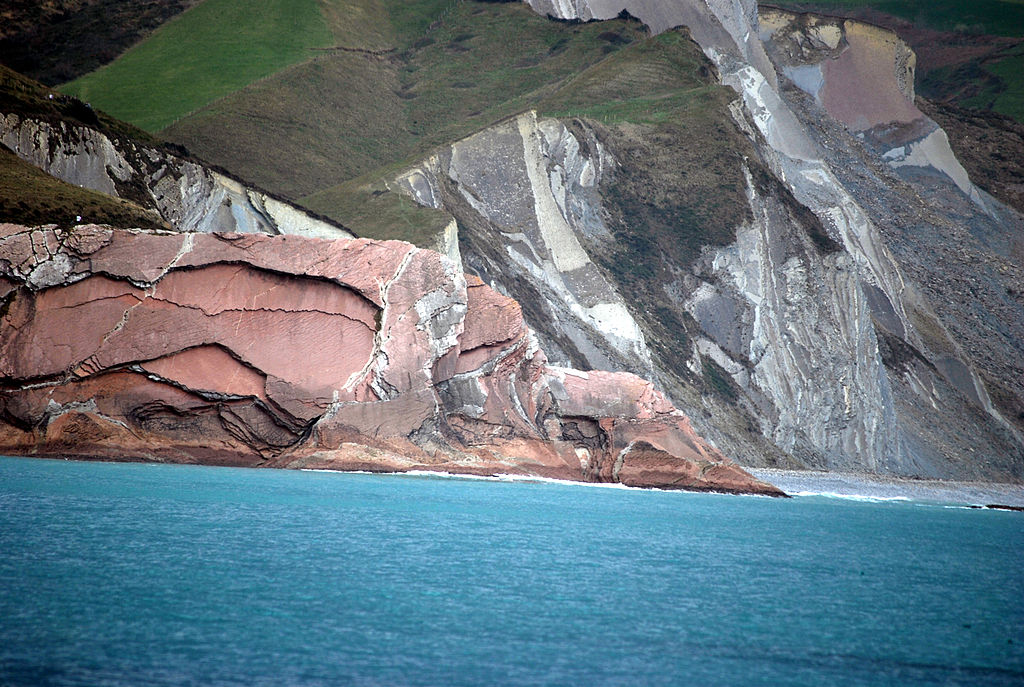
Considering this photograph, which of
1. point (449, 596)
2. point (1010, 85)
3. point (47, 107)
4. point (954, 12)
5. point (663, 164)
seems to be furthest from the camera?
point (954, 12)

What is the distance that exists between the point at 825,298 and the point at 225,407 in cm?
4157

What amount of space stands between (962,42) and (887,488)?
101 m

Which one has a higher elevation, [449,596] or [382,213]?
[382,213]

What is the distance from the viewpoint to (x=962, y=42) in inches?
4808

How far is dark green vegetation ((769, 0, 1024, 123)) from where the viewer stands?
109812 millimetres

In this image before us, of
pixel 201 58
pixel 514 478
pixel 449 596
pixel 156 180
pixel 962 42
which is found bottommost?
pixel 449 596

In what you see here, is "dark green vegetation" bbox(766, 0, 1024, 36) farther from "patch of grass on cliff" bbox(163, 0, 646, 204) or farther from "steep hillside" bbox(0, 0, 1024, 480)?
"patch of grass on cliff" bbox(163, 0, 646, 204)

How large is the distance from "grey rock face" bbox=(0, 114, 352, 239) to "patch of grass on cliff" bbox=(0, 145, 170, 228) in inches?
100

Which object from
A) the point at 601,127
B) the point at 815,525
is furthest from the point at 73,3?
the point at 815,525

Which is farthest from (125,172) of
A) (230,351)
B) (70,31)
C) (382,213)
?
(70,31)

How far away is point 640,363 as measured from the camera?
48.2m

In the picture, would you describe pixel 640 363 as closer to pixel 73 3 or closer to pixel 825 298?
pixel 825 298

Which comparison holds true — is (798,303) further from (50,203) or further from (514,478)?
(50,203)

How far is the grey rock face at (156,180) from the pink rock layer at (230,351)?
11729 millimetres
